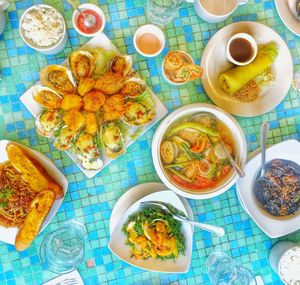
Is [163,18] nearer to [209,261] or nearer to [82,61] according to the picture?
[82,61]

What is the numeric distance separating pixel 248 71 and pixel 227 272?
726 millimetres

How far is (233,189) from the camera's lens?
5.73 feet

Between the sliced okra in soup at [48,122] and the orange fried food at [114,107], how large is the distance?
16 cm

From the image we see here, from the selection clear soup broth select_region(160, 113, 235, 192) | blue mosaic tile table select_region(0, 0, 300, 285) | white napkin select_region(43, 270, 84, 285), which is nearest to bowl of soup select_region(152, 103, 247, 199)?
clear soup broth select_region(160, 113, 235, 192)

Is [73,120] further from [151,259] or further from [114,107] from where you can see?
[151,259]

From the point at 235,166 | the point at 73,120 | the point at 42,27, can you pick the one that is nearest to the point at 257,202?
the point at 235,166

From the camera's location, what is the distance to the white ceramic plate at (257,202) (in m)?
1.65

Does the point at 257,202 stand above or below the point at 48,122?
below

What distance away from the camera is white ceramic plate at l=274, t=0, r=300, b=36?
66.5 inches

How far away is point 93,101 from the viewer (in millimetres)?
1579

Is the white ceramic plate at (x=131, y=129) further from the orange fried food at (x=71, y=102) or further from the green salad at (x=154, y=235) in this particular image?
the green salad at (x=154, y=235)

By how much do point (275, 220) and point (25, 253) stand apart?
0.92 meters

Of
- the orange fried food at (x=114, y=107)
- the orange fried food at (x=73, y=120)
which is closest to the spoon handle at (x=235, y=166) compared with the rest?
the orange fried food at (x=114, y=107)

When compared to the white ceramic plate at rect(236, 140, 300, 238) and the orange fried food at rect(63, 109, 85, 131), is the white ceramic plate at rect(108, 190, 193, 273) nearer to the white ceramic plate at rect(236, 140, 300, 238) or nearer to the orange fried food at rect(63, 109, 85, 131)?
the white ceramic plate at rect(236, 140, 300, 238)
